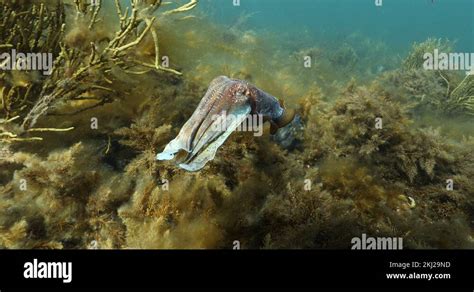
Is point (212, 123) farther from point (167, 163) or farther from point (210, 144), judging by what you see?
point (167, 163)

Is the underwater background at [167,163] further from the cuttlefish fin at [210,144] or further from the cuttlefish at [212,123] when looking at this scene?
the cuttlefish fin at [210,144]

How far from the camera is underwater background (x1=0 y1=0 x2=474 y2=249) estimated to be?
158 inches

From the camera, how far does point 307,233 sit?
4055 mm

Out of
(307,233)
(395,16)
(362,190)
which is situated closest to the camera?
(307,233)

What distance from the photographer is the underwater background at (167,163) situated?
158 inches

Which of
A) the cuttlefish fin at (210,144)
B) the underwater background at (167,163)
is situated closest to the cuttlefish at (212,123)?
the cuttlefish fin at (210,144)

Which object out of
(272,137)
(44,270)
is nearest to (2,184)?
(44,270)

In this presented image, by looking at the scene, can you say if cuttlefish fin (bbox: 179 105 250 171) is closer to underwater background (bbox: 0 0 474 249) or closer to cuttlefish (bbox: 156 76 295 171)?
cuttlefish (bbox: 156 76 295 171)

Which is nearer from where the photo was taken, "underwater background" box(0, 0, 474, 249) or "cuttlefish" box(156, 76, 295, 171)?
"cuttlefish" box(156, 76, 295, 171)

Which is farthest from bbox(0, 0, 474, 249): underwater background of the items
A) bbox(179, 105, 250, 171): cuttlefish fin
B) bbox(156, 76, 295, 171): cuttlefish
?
bbox(179, 105, 250, 171): cuttlefish fin

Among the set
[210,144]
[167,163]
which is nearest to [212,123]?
[210,144]

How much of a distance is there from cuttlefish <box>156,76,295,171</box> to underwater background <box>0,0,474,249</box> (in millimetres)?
807

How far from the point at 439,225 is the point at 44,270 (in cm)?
450

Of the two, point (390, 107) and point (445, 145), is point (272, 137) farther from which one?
point (445, 145)
